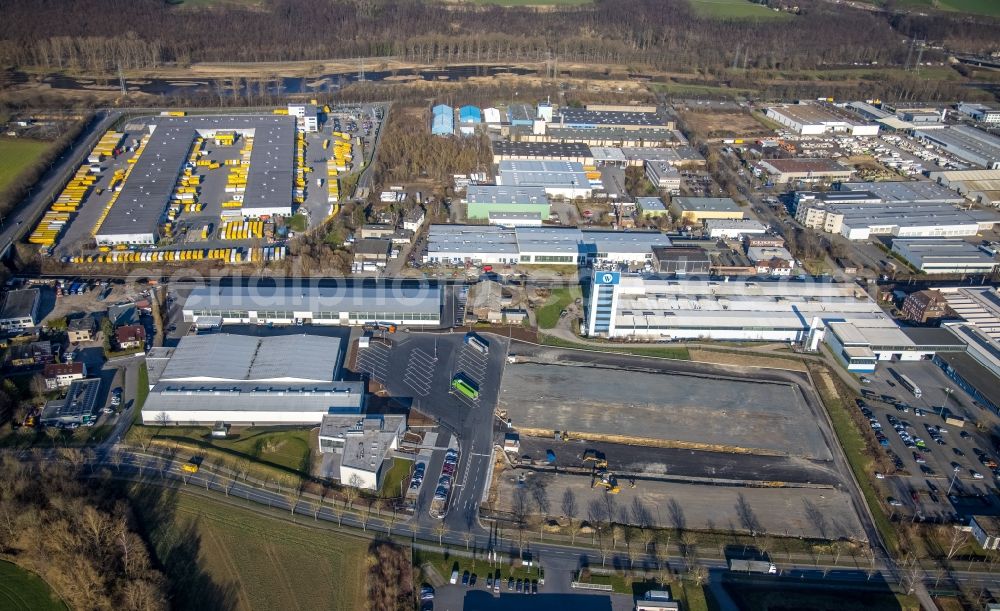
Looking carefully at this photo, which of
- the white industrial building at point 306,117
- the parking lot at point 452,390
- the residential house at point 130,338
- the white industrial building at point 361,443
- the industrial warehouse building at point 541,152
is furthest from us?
the white industrial building at point 306,117

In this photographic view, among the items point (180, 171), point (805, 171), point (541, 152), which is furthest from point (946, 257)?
point (180, 171)

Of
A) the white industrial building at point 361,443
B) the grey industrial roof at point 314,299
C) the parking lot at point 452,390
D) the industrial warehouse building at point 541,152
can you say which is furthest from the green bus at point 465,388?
the industrial warehouse building at point 541,152

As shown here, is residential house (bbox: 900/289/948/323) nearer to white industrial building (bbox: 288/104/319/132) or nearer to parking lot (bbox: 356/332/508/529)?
parking lot (bbox: 356/332/508/529)

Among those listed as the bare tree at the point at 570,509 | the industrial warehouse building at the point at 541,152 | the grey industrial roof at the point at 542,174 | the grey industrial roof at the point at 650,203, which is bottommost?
the bare tree at the point at 570,509

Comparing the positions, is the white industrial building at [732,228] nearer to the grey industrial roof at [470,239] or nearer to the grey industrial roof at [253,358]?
the grey industrial roof at [470,239]

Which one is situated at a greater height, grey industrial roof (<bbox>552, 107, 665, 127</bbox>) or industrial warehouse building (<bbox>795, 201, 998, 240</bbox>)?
grey industrial roof (<bbox>552, 107, 665, 127</bbox>)

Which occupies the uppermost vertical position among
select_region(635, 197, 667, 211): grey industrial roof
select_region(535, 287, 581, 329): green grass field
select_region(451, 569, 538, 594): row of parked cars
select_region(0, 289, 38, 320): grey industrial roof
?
select_region(635, 197, 667, 211): grey industrial roof

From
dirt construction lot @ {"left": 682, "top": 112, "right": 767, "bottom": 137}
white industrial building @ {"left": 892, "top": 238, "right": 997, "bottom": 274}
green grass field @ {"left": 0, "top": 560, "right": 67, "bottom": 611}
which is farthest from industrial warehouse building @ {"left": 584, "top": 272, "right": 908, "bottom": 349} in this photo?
dirt construction lot @ {"left": 682, "top": 112, "right": 767, "bottom": 137}

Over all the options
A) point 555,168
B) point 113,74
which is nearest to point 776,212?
point 555,168

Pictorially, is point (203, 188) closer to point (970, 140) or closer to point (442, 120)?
point (442, 120)
